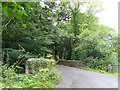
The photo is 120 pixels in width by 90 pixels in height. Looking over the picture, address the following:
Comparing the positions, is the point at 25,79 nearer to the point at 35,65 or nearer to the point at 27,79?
the point at 27,79

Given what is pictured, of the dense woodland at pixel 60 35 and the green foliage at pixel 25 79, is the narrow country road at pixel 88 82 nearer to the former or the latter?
the green foliage at pixel 25 79

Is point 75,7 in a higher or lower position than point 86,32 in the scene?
higher

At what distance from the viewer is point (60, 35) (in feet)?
50.8

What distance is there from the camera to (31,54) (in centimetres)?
1134

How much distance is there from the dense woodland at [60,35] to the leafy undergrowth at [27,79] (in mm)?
1082

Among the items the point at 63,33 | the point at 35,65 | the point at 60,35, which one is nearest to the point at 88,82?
the point at 35,65

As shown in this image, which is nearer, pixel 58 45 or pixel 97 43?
pixel 97 43

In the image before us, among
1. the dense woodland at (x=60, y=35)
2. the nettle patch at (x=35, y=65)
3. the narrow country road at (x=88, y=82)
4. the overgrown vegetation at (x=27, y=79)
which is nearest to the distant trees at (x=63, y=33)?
the dense woodland at (x=60, y=35)

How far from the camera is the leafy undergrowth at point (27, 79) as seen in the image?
6.63 metres

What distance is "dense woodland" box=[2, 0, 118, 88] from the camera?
34.2 ft

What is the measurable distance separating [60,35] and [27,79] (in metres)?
8.17

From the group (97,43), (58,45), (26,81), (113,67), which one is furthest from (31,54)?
(58,45)

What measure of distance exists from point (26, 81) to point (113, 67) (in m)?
7.87

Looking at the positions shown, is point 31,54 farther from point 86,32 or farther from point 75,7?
point 75,7
